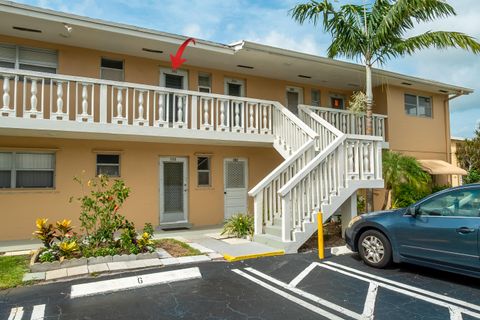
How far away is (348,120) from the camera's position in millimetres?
12617

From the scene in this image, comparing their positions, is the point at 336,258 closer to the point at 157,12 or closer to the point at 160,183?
the point at 160,183

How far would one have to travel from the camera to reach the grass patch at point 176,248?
24.2 ft

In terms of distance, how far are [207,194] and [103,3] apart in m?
6.30

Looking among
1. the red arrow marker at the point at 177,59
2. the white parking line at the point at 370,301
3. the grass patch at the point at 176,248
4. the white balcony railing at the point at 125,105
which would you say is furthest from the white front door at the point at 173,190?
the white parking line at the point at 370,301

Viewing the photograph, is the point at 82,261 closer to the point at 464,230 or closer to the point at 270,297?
the point at 270,297

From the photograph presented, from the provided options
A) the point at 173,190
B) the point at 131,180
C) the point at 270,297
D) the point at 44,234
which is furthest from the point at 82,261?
the point at 173,190

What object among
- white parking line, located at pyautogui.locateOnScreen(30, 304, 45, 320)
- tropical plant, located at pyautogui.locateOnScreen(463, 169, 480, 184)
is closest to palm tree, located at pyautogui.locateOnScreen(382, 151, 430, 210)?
tropical plant, located at pyautogui.locateOnScreen(463, 169, 480, 184)

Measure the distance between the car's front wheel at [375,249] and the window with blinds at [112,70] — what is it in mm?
8095

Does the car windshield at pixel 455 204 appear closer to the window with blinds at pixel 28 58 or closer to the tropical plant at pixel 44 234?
the tropical plant at pixel 44 234

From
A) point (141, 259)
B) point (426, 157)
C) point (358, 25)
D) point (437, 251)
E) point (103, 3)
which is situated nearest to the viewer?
point (437, 251)

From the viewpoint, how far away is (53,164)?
9.53 m

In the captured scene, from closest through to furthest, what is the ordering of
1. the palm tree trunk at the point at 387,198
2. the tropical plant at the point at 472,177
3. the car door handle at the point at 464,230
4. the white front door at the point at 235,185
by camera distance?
the car door handle at the point at 464,230 → the white front door at the point at 235,185 → the palm tree trunk at the point at 387,198 → the tropical plant at the point at 472,177

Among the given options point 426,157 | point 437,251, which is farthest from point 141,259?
point 426,157

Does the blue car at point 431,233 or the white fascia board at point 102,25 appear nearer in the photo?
the blue car at point 431,233
